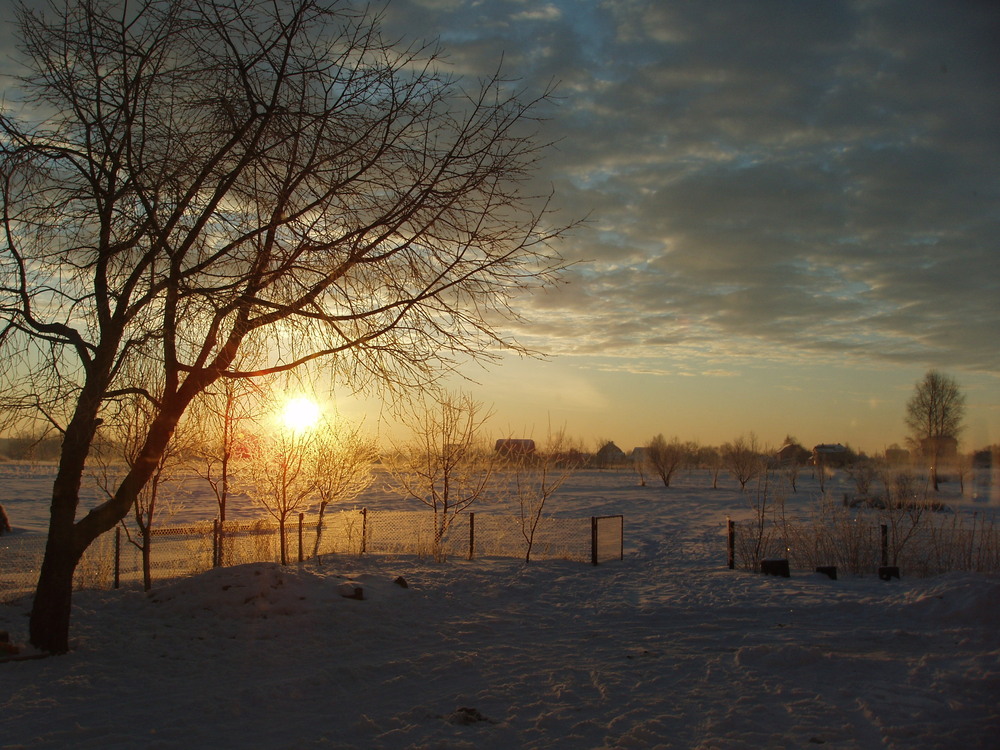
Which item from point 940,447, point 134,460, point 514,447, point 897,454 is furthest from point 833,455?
point 134,460

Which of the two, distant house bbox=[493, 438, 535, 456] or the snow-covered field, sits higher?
distant house bbox=[493, 438, 535, 456]

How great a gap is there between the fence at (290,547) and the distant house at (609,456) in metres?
72.1

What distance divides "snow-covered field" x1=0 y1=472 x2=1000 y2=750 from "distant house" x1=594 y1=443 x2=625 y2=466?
84896mm

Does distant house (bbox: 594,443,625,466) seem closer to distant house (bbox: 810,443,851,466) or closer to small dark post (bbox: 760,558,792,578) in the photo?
distant house (bbox: 810,443,851,466)

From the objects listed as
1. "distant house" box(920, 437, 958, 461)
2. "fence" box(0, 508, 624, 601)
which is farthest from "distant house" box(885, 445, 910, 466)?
"fence" box(0, 508, 624, 601)

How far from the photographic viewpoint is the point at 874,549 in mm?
14984

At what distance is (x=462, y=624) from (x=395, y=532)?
13.7m

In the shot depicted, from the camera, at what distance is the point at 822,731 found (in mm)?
5121

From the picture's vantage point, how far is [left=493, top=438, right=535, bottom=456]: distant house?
65.4 feet

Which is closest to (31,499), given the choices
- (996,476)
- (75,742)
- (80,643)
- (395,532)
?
(395,532)

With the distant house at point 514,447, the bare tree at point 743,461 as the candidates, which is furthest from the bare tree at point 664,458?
the distant house at point 514,447

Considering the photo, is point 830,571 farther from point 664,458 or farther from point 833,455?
point 833,455

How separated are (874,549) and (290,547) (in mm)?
13668

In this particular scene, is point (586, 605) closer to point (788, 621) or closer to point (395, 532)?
point (788, 621)
